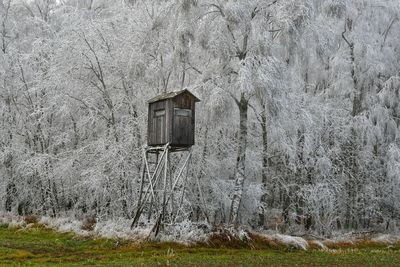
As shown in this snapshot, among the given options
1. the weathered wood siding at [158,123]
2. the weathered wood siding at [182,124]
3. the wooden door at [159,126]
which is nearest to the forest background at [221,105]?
the weathered wood siding at [182,124]

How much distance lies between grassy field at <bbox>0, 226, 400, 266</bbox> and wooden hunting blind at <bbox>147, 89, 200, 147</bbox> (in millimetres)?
3590

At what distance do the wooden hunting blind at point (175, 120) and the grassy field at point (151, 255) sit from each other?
3590 mm

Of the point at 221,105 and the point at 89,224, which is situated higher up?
the point at 221,105

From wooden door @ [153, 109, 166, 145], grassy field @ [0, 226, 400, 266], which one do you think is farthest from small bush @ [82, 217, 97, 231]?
wooden door @ [153, 109, 166, 145]

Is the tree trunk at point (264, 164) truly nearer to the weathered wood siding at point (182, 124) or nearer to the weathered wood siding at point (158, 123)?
the weathered wood siding at point (182, 124)

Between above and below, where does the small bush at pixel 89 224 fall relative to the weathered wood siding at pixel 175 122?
below

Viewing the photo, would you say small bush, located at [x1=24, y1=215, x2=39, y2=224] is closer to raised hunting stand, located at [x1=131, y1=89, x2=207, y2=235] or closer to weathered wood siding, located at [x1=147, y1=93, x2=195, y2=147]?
raised hunting stand, located at [x1=131, y1=89, x2=207, y2=235]

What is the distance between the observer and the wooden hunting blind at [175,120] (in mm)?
17406

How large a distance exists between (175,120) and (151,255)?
5.05m

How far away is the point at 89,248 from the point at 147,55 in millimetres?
8102

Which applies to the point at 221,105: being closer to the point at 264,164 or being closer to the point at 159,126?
the point at 159,126

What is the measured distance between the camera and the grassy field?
13023 millimetres

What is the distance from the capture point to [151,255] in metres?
14.3

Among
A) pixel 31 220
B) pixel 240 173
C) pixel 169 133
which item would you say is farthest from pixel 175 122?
pixel 31 220
